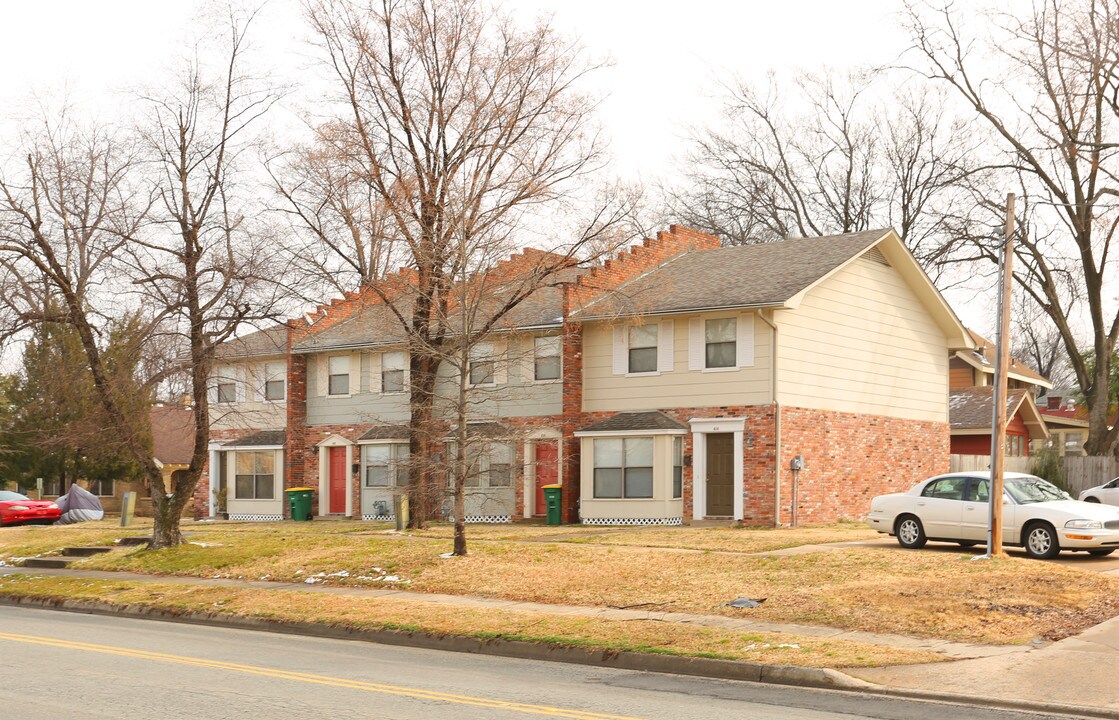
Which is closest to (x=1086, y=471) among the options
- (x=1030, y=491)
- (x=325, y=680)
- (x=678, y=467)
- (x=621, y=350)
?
(x=678, y=467)

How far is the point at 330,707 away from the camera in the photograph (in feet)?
33.1

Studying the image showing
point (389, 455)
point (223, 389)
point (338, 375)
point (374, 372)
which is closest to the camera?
point (223, 389)

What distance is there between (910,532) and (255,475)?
79.9 ft

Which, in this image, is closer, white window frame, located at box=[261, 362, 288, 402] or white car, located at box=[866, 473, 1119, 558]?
white car, located at box=[866, 473, 1119, 558]

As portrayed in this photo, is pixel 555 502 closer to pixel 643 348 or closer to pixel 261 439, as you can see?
pixel 643 348

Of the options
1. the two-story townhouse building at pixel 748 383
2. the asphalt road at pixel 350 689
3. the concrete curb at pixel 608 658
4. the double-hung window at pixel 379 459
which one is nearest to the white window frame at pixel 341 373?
the double-hung window at pixel 379 459

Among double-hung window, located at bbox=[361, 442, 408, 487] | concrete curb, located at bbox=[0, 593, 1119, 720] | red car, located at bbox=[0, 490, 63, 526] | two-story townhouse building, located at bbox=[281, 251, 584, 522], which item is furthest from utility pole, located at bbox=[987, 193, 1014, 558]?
red car, located at bbox=[0, 490, 63, 526]

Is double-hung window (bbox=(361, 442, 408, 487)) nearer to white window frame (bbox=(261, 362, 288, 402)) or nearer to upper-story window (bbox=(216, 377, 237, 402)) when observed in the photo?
upper-story window (bbox=(216, 377, 237, 402))

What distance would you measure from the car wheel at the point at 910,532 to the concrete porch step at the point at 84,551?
16.5 m

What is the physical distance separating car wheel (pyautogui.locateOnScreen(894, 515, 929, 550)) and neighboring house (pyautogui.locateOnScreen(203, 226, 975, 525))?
6.60 metres

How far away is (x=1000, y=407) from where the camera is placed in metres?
19.6

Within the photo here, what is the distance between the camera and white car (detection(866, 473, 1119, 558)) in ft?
66.2

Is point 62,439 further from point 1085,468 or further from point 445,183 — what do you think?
point 1085,468

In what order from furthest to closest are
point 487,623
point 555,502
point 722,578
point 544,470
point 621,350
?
point 544,470 → point 621,350 → point 555,502 → point 722,578 → point 487,623
